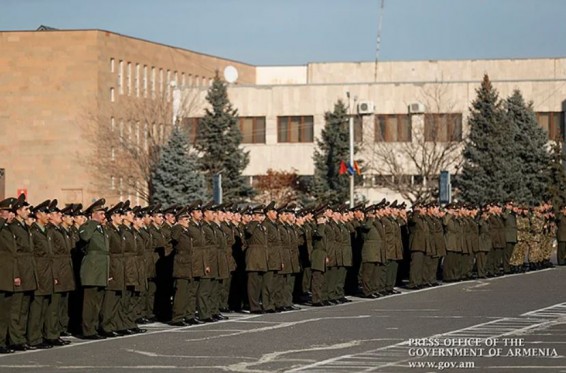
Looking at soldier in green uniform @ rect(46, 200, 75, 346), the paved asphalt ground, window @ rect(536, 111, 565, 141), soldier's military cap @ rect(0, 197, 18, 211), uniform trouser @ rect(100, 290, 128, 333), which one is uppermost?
window @ rect(536, 111, 565, 141)

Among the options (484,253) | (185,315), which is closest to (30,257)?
(185,315)

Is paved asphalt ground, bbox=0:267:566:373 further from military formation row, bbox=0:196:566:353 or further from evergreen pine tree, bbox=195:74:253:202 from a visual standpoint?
evergreen pine tree, bbox=195:74:253:202

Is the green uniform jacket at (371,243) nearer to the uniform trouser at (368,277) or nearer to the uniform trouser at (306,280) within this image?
the uniform trouser at (368,277)

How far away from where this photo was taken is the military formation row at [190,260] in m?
19.0

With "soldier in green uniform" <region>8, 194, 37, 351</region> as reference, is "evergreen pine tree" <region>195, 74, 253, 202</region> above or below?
above

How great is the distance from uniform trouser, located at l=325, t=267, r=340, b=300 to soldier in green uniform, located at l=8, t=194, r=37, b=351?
916 cm

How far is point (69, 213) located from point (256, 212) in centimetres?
570

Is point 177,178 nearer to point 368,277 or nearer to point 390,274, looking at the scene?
point 390,274

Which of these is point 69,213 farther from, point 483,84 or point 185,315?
point 483,84

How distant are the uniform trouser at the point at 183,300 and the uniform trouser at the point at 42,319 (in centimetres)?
326

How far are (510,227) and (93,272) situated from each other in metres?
19.7

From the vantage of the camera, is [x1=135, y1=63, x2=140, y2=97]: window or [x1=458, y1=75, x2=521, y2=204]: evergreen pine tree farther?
[x1=135, y1=63, x2=140, y2=97]: window

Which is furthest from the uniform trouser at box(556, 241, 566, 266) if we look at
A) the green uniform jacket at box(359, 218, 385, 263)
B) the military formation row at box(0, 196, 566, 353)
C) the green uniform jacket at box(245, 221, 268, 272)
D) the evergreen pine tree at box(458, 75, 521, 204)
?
the green uniform jacket at box(245, 221, 268, 272)

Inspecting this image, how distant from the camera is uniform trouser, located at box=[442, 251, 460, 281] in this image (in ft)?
112
